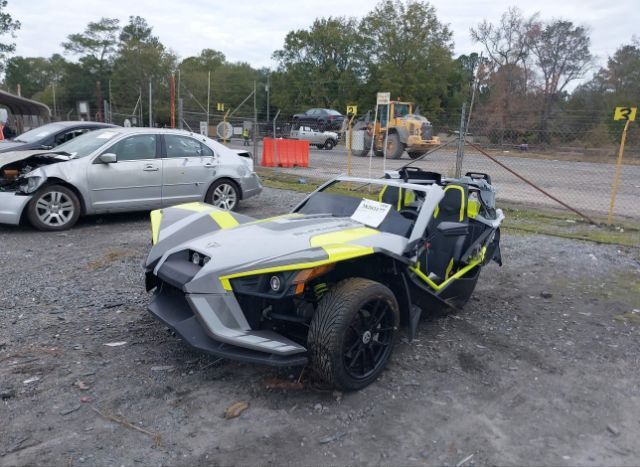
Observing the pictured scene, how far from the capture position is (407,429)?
10.0 ft

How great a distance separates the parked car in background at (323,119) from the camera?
2948 cm

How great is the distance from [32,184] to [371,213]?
5361 mm

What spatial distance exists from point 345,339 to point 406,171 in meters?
2.29

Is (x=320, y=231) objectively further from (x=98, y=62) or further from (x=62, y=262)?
(x=98, y=62)

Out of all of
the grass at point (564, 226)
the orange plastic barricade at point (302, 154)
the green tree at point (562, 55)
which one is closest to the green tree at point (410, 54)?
the green tree at point (562, 55)

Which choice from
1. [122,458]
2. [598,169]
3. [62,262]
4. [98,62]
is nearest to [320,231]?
[122,458]

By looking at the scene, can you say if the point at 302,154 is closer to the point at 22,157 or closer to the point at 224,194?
the point at 224,194

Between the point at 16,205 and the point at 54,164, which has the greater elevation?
the point at 54,164

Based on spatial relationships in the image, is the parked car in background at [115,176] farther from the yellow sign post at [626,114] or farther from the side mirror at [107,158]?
the yellow sign post at [626,114]

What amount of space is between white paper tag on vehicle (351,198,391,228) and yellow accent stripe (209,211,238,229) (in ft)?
3.25

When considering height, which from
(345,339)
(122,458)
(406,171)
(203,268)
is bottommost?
(122,458)

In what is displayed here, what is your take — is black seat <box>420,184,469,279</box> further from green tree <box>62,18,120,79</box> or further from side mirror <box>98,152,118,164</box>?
green tree <box>62,18,120,79</box>

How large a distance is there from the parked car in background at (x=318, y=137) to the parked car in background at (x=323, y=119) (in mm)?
1265

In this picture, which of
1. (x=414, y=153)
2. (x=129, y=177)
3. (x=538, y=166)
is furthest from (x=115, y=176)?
(x=538, y=166)
